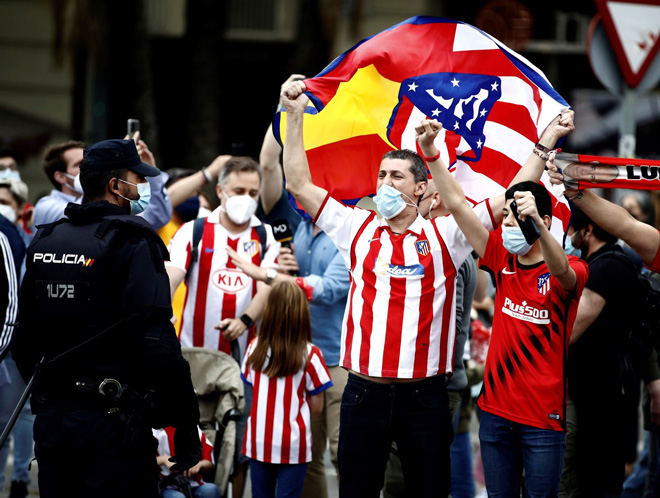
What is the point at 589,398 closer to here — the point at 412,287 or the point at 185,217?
the point at 412,287

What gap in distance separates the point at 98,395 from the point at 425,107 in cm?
268

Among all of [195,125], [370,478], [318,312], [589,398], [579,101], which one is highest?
[579,101]

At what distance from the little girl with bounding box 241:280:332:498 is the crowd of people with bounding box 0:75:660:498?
0.04ft

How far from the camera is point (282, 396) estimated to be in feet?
18.5

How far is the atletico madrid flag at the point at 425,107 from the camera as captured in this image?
5387 mm

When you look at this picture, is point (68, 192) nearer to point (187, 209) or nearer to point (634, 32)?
point (187, 209)

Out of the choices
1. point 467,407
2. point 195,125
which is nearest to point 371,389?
point 467,407

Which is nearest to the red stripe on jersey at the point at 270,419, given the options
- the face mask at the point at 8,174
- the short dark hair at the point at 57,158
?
the short dark hair at the point at 57,158

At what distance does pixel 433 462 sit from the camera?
15.1 feet

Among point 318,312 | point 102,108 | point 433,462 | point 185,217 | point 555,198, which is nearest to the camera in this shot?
point 433,462

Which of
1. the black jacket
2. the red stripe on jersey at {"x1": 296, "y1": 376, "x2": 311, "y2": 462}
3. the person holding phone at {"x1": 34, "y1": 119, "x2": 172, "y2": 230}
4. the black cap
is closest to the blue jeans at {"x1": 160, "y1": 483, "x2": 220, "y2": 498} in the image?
the red stripe on jersey at {"x1": 296, "y1": 376, "x2": 311, "y2": 462}

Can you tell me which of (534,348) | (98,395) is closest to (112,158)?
(98,395)

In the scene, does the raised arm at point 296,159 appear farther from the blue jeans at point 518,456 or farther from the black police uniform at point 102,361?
the blue jeans at point 518,456

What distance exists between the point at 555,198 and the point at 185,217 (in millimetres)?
3525
